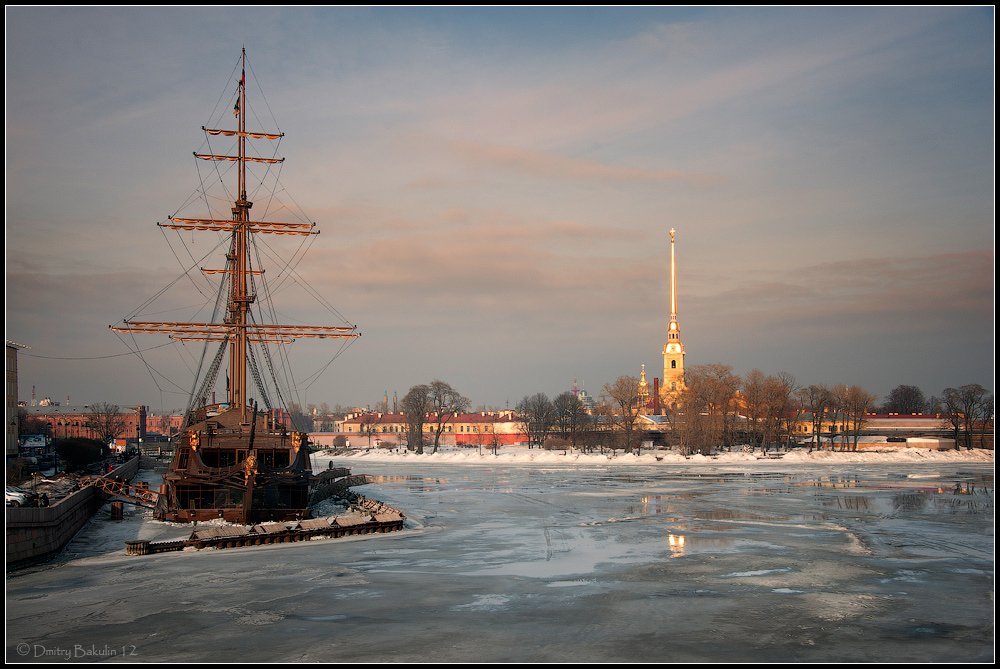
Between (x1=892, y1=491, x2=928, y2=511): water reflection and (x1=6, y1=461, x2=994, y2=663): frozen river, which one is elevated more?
(x1=6, y1=461, x2=994, y2=663): frozen river

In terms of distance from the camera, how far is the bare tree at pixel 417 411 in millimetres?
136000

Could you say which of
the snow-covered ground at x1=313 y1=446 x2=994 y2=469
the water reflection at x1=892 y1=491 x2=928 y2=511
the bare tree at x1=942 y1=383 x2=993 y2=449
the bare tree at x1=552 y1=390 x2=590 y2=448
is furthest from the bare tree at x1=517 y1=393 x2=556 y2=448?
the water reflection at x1=892 y1=491 x2=928 y2=511

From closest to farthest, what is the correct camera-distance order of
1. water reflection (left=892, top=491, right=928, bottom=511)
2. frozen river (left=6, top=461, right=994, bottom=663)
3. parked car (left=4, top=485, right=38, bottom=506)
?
1. frozen river (left=6, top=461, right=994, bottom=663)
2. parked car (left=4, top=485, right=38, bottom=506)
3. water reflection (left=892, top=491, right=928, bottom=511)

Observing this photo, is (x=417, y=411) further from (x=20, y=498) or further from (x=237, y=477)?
Answer: (x=20, y=498)

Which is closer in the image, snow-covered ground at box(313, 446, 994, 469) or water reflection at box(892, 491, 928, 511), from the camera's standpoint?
water reflection at box(892, 491, 928, 511)

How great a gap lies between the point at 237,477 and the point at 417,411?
94524 mm

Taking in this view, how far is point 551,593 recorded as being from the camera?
23.3m

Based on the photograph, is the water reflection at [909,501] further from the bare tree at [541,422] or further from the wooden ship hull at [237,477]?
the bare tree at [541,422]

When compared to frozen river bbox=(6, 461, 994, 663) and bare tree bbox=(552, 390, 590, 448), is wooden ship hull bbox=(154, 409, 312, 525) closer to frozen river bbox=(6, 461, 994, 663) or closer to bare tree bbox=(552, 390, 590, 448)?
frozen river bbox=(6, 461, 994, 663)

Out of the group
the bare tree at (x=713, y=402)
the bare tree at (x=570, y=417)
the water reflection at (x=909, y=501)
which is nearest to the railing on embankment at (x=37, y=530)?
the water reflection at (x=909, y=501)

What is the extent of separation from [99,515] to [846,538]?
39.9 metres

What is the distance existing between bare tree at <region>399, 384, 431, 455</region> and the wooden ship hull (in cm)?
9003

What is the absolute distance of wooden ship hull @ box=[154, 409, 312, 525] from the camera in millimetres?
41062

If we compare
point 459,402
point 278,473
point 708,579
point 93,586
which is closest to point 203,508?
point 278,473
